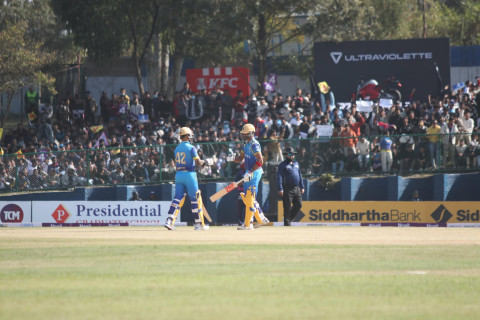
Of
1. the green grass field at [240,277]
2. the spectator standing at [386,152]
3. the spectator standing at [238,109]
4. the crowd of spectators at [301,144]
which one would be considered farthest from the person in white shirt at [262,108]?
the green grass field at [240,277]

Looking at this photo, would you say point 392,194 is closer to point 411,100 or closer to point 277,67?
point 411,100

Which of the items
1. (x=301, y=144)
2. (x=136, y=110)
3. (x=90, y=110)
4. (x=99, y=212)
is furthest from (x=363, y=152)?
(x=90, y=110)

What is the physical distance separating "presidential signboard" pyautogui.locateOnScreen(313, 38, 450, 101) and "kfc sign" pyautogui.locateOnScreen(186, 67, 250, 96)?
516cm

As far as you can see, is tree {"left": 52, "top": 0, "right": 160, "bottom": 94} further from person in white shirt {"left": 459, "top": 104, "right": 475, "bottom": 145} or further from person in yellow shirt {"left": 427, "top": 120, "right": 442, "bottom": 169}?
person in white shirt {"left": 459, "top": 104, "right": 475, "bottom": 145}

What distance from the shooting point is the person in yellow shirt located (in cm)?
3030

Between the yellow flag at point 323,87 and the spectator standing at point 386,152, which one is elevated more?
the yellow flag at point 323,87

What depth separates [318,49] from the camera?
37.8 metres

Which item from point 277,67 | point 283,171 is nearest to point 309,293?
point 283,171

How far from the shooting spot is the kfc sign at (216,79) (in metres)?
41.3

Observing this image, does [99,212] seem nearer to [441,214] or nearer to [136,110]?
[136,110]

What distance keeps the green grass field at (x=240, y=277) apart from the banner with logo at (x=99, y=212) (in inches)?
372

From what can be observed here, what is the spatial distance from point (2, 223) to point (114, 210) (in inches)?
142

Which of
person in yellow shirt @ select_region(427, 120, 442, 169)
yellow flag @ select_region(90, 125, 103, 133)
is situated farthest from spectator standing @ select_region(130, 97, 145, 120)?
person in yellow shirt @ select_region(427, 120, 442, 169)

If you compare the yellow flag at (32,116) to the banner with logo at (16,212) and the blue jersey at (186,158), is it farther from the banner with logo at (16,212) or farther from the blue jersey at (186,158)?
the blue jersey at (186,158)
